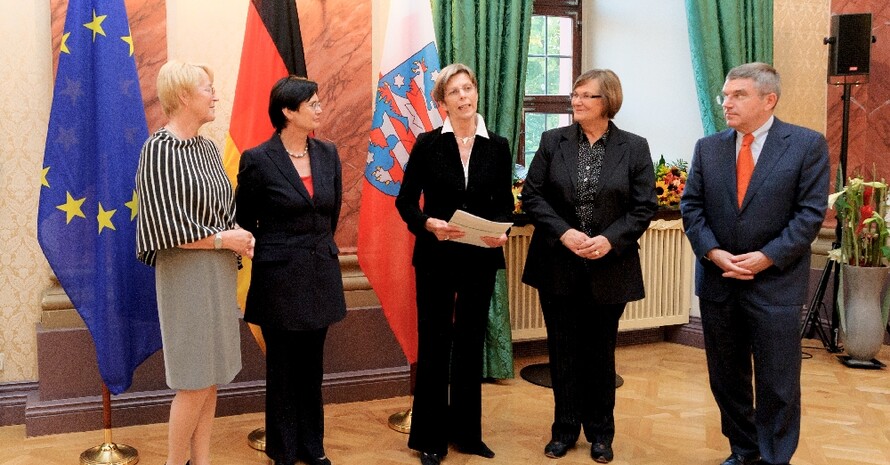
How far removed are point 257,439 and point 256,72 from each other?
1.55 meters

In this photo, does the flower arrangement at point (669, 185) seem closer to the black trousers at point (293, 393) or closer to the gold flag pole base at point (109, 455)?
the black trousers at point (293, 393)

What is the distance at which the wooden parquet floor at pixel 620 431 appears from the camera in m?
3.45

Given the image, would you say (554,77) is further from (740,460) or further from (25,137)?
(25,137)

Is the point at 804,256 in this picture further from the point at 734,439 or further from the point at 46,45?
the point at 46,45

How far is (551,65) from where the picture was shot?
18.6 ft

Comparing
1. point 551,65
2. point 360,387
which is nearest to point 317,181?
point 360,387

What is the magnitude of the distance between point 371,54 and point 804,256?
2.23 meters

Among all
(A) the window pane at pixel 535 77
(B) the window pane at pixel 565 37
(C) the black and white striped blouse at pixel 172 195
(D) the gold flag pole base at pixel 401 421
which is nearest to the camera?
(C) the black and white striped blouse at pixel 172 195

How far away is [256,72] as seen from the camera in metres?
3.54

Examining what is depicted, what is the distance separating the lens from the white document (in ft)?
10.2

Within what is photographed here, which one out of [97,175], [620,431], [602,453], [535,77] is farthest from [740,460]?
[535,77]

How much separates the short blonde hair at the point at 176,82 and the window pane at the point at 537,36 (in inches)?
125

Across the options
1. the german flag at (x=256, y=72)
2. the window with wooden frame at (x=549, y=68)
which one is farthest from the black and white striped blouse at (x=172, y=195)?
the window with wooden frame at (x=549, y=68)

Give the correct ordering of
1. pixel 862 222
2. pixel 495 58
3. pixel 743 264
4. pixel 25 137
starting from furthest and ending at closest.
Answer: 1. pixel 862 222
2. pixel 495 58
3. pixel 25 137
4. pixel 743 264
